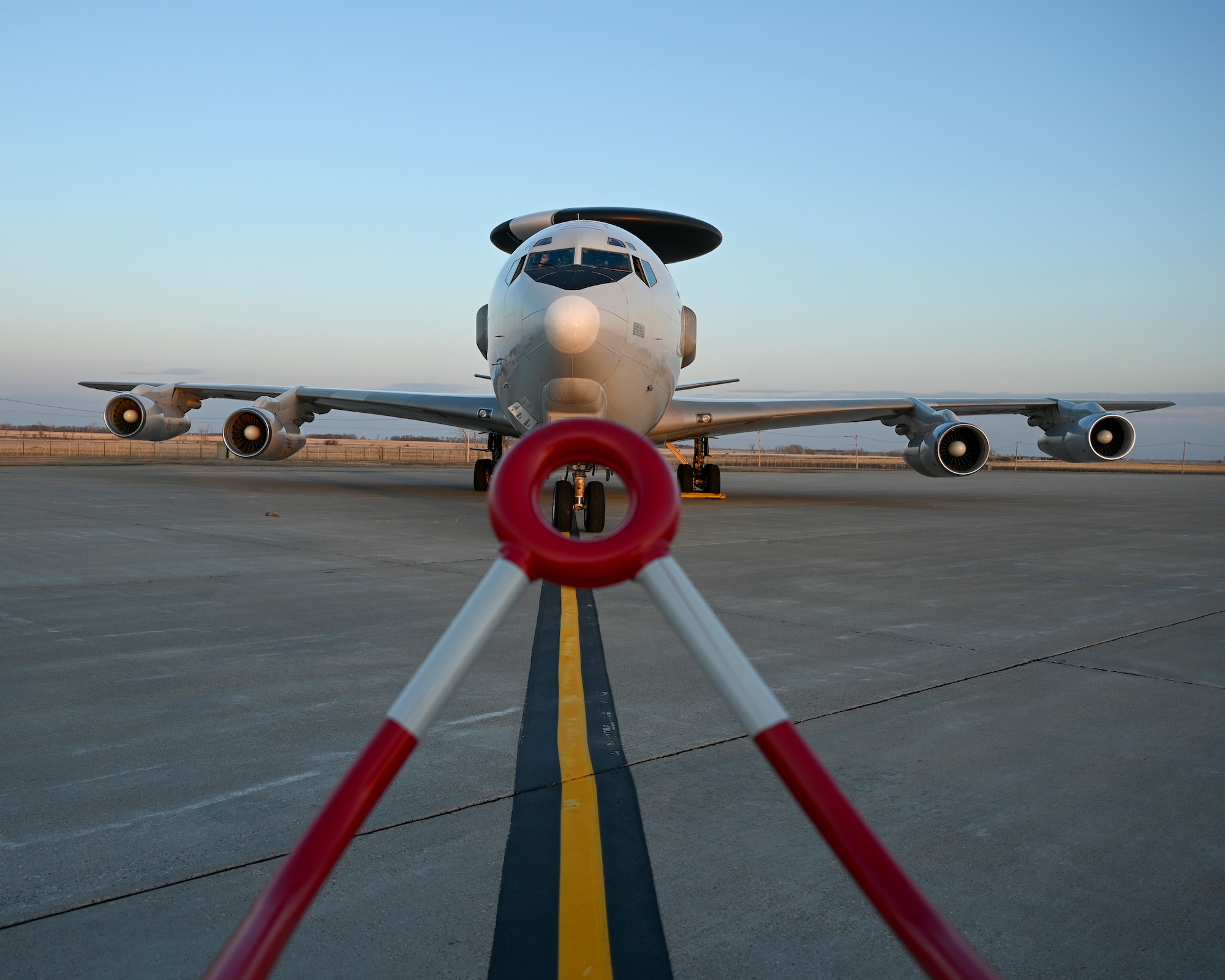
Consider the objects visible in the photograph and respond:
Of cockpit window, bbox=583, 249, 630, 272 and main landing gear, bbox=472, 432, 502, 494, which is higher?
cockpit window, bbox=583, 249, 630, 272

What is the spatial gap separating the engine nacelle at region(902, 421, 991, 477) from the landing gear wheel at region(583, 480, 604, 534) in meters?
9.17

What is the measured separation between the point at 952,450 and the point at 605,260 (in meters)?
9.84

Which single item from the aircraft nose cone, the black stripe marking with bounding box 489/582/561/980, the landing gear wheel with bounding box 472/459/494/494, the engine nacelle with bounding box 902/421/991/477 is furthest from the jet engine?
the black stripe marking with bounding box 489/582/561/980

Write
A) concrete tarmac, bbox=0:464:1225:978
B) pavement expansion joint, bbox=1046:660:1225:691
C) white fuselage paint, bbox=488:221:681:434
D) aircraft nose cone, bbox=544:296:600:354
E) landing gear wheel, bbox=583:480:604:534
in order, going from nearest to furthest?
concrete tarmac, bbox=0:464:1225:978, pavement expansion joint, bbox=1046:660:1225:691, aircraft nose cone, bbox=544:296:600:354, white fuselage paint, bbox=488:221:681:434, landing gear wheel, bbox=583:480:604:534

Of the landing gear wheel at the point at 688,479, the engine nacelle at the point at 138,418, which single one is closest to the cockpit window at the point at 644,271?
the landing gear wheel at the point at 688,479

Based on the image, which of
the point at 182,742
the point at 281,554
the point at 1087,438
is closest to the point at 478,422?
the point at 281,554

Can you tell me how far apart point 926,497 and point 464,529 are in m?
13.9

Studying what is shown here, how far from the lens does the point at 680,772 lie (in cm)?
324

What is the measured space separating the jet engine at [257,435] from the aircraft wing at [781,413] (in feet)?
24.8

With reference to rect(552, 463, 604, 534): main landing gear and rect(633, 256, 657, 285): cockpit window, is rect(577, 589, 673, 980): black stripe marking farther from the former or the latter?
rect(633, 256, 657, 285): cockpit window

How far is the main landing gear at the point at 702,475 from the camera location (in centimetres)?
2006

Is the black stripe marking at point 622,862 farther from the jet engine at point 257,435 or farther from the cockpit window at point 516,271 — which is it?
the jet engine at point 257,435

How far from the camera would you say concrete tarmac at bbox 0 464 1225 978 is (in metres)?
2.18

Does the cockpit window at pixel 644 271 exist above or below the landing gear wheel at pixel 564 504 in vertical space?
above
